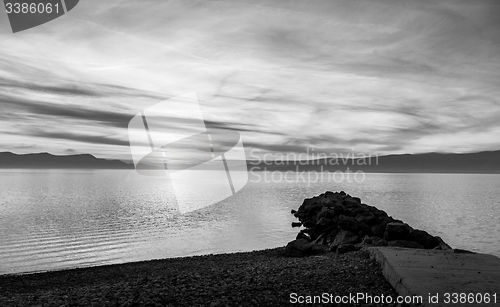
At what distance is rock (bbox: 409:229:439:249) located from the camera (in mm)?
17375

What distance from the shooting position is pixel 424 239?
1762 cm

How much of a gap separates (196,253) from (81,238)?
36.9 feet

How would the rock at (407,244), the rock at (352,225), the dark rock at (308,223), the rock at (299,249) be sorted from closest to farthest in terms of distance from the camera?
the rock at (407,244) < the rock at (299,249) < the rock at (352,225) < the dark rock at (308,223)

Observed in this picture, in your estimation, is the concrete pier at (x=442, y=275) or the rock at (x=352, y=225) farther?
the rock at (x=352, y=225)

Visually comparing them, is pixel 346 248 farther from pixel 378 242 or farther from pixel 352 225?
pixel 352 225

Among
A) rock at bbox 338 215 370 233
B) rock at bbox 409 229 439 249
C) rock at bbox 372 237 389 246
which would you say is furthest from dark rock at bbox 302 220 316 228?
rock at bbox 372 237 389 246

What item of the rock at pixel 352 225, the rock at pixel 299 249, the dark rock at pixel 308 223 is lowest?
the dark rock at pixel 308 223

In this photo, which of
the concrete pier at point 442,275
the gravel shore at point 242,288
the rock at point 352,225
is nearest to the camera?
the concrete pier at point 442,275

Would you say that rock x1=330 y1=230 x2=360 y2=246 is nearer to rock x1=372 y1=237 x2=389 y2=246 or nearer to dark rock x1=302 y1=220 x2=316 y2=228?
rock x1=372 y1=237 x2=389 y2=246

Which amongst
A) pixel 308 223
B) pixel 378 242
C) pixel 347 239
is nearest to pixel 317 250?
pixel 347 239

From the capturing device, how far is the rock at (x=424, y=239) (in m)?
17.4

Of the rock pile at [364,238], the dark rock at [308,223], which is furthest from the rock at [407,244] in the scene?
the dark rock at [308,223]

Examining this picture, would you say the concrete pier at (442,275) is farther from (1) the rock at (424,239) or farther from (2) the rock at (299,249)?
(2) the rock at (299,249)

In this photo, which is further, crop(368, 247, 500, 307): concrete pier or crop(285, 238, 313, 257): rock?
crop(285, 238, 313, 257): rock
